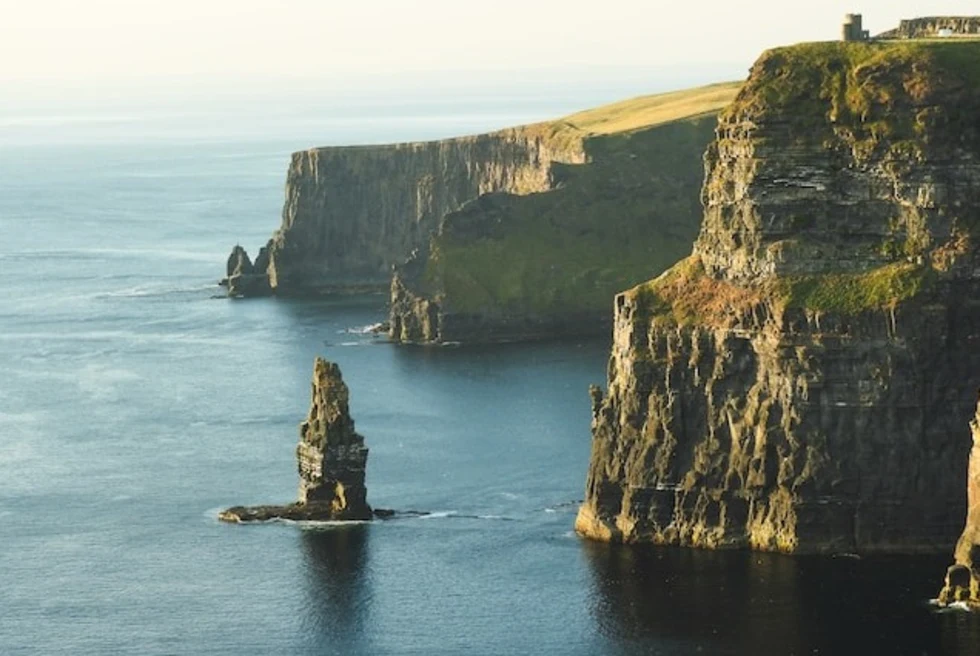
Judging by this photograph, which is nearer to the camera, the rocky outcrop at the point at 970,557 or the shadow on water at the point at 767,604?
the rocky outcrop at the point at 970,557

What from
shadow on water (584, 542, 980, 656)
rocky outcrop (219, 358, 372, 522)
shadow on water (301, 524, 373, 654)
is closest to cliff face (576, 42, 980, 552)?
shadow on water (584, 542, 980, 656)

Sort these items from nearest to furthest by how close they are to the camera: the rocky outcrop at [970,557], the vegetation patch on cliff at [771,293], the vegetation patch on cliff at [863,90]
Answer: the rocky outcrop at [970,557] → the vegetation patch on cliff at [771,293] → the vegetation patch on cliff at [863,90]

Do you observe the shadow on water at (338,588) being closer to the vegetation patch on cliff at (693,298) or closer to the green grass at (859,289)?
the vegetation patch on cliff at (693,298)

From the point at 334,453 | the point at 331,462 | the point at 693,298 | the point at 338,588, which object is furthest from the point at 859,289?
the point at 331,462

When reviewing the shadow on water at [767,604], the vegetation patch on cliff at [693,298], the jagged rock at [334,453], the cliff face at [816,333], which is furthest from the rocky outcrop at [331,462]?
the vegetation patch on cliff at [693,298]

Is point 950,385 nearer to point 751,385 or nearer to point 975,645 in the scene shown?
point 751,385

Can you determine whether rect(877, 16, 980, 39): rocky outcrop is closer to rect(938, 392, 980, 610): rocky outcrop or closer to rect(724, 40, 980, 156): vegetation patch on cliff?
rect(724, 40, 980, 156): vegetation patch on cliff

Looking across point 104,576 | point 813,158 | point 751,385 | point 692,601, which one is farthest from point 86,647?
point 813,158

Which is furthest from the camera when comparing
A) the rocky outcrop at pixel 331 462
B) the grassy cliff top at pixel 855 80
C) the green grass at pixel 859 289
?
the rocky outcrop at pixel 331 462
